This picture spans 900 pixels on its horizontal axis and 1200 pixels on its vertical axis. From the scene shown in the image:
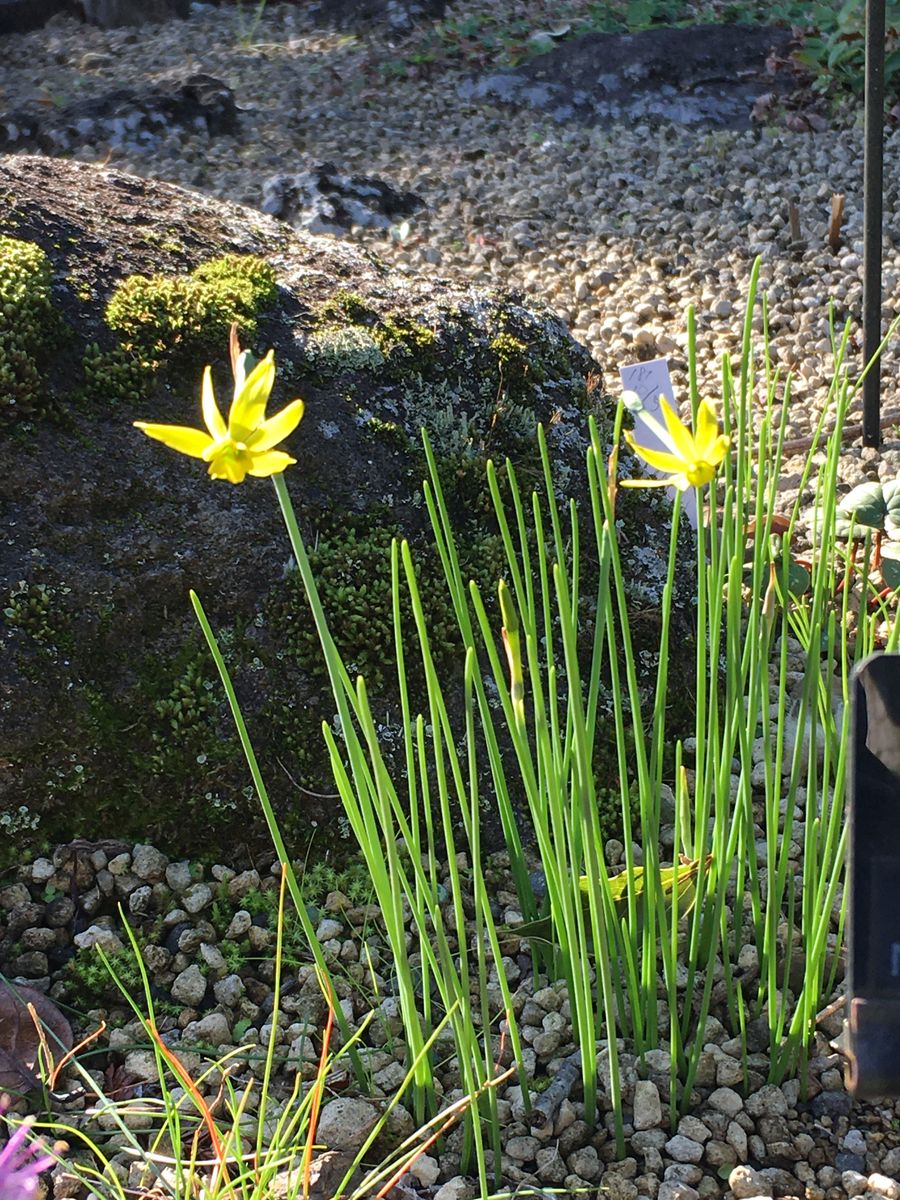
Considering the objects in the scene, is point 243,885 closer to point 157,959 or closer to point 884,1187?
point 157,959

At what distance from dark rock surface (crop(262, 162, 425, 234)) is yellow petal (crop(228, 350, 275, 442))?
3.18m

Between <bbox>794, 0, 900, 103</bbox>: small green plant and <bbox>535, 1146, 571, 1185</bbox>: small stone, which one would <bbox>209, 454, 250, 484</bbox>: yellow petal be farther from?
<bbox>794, 0, 900, 103</bbox>: small green plant

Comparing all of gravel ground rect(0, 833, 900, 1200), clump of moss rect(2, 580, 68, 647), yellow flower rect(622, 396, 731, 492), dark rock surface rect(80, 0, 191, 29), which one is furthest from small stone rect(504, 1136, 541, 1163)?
dark rock surface rect(80, 0, 191, 29)

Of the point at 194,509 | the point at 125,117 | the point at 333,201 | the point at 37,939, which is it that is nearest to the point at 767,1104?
the point at 37,939

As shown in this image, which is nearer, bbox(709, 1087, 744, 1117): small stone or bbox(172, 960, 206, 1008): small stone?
bbox(709, 1087, 744, 1117): small stone

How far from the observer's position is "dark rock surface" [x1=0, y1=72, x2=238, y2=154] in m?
4.65

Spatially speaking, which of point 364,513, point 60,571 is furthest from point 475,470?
point 60,571

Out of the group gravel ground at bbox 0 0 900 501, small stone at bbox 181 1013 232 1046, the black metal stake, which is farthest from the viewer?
gravel ground at bbox 0 0 900 501

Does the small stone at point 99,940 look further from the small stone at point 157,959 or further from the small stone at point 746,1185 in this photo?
the small stone at point 746,1185

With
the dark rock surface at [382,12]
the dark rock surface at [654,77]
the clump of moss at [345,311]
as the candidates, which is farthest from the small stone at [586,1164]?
the dark rock surface at [382,12]

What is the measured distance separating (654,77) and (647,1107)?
4.64 metres

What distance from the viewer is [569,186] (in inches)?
166

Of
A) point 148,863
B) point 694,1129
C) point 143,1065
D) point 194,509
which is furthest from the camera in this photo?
point 194,509

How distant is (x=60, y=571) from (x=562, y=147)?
352 cm
